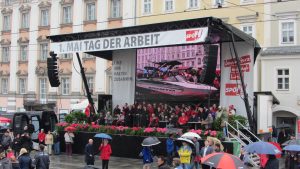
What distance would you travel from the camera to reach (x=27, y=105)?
49188 mm

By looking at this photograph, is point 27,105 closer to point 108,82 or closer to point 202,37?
point 108,82

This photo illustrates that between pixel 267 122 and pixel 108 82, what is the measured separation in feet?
66.8

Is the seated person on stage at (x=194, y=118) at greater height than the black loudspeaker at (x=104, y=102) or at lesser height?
lesser

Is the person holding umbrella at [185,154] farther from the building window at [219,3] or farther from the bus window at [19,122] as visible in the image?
the building window at [219,3]

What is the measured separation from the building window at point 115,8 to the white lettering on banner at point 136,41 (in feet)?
55.9

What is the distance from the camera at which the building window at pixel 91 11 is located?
1797 inches

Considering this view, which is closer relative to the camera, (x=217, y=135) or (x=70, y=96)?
(x=217, y=135)

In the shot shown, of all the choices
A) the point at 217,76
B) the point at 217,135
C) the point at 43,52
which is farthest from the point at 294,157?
the point at 43,52

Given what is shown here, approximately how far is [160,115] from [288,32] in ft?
44.6

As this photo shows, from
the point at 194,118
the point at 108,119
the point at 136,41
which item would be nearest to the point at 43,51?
the point at 108,119

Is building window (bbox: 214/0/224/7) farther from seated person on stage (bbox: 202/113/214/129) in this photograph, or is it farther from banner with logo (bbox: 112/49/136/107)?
seated person on stage (bbox: 202/113/214/129)

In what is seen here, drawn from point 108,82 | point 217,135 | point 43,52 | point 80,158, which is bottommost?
point 80,158

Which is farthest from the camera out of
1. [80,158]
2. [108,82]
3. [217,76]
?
[108,82]

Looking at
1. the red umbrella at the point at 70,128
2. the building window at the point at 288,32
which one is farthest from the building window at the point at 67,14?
the red umbrella at the point at 70,128
